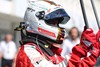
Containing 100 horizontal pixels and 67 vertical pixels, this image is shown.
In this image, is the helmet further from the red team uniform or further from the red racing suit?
the red racing suit

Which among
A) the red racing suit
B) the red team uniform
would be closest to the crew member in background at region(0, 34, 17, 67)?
the red team uniform

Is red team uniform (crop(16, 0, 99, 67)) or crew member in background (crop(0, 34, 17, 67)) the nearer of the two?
red team uniform (crop(16, 0, 99, 67))

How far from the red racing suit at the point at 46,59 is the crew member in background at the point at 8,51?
733 cm

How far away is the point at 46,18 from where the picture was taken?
11.0ft

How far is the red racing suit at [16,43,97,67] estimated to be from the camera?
312 cm

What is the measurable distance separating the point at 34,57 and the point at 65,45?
14.3ft

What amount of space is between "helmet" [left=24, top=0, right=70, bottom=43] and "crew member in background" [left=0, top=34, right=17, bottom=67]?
719 centimetres

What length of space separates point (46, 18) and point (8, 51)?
7330 mm

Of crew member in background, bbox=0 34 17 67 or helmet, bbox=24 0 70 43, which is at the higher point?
helmet, bbox=24 0 70 43

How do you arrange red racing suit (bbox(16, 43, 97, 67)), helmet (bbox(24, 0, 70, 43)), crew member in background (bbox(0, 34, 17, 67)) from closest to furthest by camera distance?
red racing suit (bbox(16, 43, 97, 67)), helmet (bbox(24, 0, 70, 43)), crew member in background (bbox(0, 34, 17, 67))

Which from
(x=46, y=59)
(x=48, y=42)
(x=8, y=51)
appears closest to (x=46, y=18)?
(x=48, y=42)

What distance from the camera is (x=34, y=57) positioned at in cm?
313

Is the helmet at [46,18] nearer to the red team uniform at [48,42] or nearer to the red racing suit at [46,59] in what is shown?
the red team uniform at [48,42]

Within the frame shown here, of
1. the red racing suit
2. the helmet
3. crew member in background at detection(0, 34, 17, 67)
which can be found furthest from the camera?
crew member in background at detection(0, 34, 17, 67)
